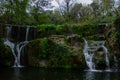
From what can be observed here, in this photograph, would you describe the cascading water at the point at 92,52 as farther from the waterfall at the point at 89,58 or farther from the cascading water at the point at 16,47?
the cascading water at the point at 16,47

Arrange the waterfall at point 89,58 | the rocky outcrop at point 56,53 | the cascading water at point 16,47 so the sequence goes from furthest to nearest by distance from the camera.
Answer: the cascading water at point 16,47, the rocky outcrop at point 56,53, the waterfall at point 89,58

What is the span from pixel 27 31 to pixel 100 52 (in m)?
12.0

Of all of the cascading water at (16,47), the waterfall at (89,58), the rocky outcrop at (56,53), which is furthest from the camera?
the cascading water at (16,47)

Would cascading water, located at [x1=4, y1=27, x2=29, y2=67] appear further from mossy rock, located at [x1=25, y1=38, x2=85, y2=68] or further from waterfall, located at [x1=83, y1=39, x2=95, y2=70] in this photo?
waterfall, located at [x1=83, y1=39, x2=95, y2=70]

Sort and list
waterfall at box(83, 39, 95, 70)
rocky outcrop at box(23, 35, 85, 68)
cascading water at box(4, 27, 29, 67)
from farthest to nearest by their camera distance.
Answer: cascading water at box(4, 27, 29, 67) < rocky outcrop at box(23, 35, 85, 68) < waterfall at box(83, 39, 95, 70)

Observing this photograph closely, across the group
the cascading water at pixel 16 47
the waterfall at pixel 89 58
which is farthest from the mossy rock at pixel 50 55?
the cascading water at pixel 16 47

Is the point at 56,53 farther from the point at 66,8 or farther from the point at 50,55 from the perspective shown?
the point at 66,8

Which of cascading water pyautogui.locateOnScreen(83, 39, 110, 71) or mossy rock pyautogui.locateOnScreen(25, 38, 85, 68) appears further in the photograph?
mossy rock pyautogui.locateOnScreen(25, 38, 85, 68)

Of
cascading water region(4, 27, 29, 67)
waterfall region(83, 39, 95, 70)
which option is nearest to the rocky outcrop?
waterfall region(83, 39, 95, 70)

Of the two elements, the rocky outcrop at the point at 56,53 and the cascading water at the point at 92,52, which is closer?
the cascading water at the point at 92,52

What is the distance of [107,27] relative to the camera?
113ft

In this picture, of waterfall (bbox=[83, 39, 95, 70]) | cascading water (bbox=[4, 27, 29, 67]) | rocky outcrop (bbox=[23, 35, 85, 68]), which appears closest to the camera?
waterfall (bbox=[83, 39, 95, 70])

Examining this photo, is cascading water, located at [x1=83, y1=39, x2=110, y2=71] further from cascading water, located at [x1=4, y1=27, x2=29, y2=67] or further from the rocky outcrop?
cascading water, located at [x1=4, y1=27, x2=29, y2=67]

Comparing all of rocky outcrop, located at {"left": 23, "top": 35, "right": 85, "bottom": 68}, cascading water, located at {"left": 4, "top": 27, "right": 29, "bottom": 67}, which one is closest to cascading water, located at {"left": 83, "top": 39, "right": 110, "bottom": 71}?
rocky outcrop, located at {"left": 23, "top": 35, "right": 85, "bottom": 68}
